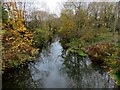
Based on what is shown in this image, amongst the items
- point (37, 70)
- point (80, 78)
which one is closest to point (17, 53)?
point (37, 70)

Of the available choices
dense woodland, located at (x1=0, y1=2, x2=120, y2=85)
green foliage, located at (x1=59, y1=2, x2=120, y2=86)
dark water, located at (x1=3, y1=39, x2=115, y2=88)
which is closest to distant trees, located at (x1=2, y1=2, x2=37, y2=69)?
dense woodland, located at (x1=0, y1=2, x2=120, y2=85)

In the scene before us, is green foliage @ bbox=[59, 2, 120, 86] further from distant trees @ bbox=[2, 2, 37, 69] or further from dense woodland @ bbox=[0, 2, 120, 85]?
distant trees @ bbox=[2, 2, 37, 69]

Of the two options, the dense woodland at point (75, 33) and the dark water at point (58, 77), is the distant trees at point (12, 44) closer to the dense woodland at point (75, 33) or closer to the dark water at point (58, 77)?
the dense woodland at point (75, 33)

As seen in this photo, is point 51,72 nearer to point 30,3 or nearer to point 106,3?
point 30,3

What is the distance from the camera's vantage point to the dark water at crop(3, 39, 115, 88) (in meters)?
14.2

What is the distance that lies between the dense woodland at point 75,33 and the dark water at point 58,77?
3.46ft

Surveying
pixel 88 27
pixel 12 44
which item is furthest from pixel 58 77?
pixel 88 27

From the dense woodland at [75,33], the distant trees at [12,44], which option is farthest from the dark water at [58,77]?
the distant trees at [12,44]

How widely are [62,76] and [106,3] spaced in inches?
892

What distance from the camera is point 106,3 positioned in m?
34.3

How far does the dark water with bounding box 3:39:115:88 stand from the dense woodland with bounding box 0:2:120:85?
1054 millimetres

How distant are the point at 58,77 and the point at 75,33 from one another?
15470 millimetres

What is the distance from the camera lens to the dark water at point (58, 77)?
560 inches

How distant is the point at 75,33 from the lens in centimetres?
3055
